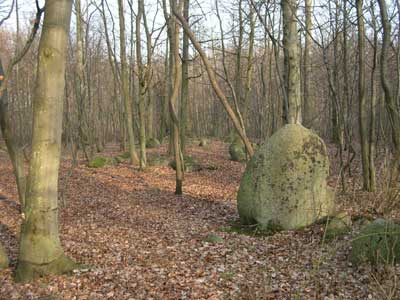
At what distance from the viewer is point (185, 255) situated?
18.6 feet

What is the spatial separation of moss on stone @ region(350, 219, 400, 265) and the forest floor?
0.14 m

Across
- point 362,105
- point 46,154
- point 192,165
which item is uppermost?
point 362,105

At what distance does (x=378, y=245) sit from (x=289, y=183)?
228 cm

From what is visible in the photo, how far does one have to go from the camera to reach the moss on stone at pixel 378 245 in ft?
15.0

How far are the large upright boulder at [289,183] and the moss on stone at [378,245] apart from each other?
180cm

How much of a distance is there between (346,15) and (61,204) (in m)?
8.24

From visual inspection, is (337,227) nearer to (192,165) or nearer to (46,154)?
(46,154)

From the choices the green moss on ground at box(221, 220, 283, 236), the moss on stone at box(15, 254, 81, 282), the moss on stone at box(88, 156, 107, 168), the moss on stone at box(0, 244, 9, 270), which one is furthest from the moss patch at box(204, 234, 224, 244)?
the moss on stone at box(88, 156, 107, 168)

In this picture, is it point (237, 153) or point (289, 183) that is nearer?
point (289, 183)

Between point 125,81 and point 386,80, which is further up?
point 125,81

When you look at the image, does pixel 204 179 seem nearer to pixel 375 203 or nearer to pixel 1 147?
pixel 375 203

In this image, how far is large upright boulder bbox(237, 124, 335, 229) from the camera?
266 inches

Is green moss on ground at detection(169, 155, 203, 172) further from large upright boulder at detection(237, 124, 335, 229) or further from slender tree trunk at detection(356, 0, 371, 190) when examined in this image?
large upright boulder at detection(237, 124, 335, 229)

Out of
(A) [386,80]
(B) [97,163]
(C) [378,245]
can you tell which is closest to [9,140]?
(C) [378,245]
